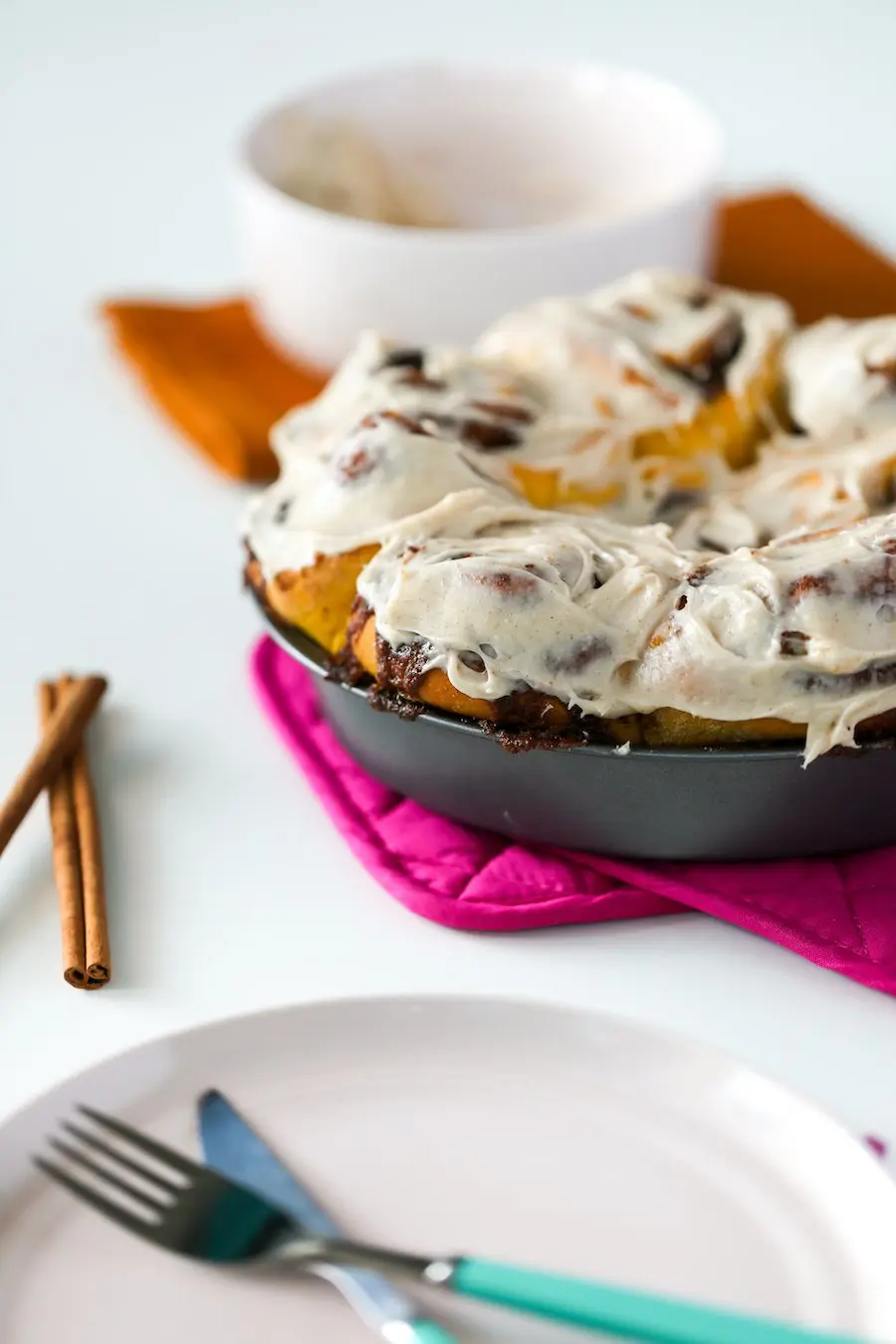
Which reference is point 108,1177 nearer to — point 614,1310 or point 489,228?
point 614,1310

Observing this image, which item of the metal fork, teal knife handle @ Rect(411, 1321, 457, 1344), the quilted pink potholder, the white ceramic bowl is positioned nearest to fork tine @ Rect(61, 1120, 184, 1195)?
the metal fork

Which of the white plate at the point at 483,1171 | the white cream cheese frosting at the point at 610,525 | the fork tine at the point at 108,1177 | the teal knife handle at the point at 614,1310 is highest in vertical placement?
the white cream cheese frosting at the point at 610,525

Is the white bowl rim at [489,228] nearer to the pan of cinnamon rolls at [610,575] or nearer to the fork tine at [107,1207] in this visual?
the pan of cinnamon rolls at [610,575]

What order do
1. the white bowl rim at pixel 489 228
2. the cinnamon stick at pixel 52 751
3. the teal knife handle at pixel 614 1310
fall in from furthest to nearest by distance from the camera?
the white bowl rim at pixel 489 228
the cinnamon stick at pixel 52 751
the teal knife handle at pixel 614 1310

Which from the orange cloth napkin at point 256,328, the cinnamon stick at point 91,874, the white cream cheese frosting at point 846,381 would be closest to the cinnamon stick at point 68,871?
the cinnamon stick at point 91,874

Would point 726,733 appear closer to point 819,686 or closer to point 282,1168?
point 819,686
